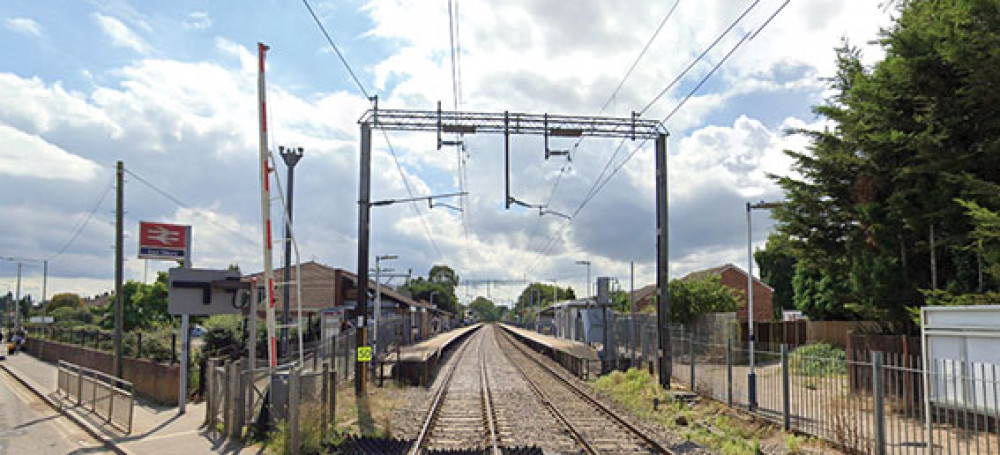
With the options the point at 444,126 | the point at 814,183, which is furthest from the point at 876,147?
the point at 444,126

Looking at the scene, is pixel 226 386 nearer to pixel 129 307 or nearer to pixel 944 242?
pixel 944 242

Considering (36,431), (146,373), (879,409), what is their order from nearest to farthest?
(879,409)
(36,431)
(146,373)

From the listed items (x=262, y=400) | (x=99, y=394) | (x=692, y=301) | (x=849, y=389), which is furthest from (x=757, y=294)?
(x=262, y=400)

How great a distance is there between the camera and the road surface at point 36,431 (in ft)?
41.7

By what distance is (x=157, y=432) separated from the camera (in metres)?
13.4

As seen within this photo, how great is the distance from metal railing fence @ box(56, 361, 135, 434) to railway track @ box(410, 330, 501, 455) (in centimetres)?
559

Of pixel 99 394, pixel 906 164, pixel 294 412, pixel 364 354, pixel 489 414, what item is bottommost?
pixel 489 414

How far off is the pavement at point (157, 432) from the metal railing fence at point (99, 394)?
0.57ft

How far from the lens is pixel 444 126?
21.2 meters

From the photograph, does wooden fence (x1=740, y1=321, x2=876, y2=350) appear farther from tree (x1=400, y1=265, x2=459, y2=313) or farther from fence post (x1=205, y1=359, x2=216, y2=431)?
tree (x1=400, y1=265, x2=459, y2=313)

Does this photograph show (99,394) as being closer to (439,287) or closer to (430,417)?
(430,417)

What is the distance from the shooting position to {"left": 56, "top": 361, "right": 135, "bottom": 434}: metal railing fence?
533 inches

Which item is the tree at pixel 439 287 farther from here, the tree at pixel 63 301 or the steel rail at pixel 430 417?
the steel rail at pixel 430 417

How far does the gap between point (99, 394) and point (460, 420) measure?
778cm
